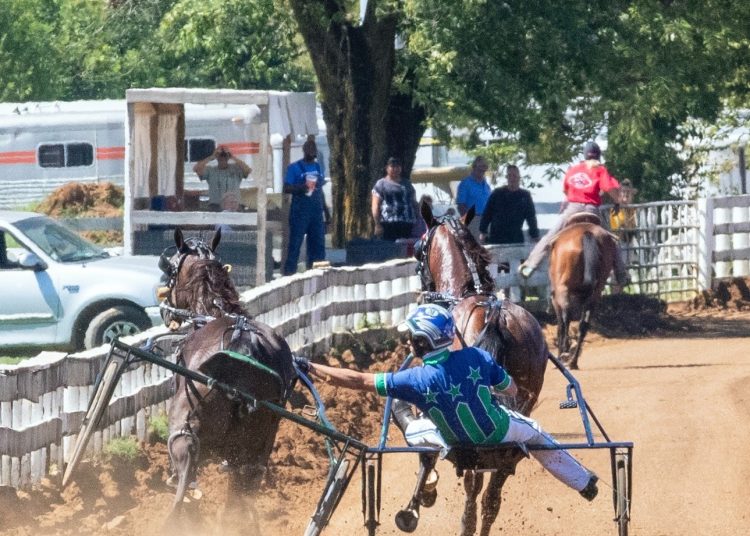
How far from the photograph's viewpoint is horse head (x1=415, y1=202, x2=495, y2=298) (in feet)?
33.1

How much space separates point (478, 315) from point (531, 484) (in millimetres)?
2406

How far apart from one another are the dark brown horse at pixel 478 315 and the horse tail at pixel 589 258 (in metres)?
7.02

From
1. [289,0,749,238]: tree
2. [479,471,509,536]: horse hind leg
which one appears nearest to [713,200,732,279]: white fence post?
[289,0,749,238]: tree

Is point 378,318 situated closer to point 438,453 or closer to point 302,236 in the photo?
point 302,236

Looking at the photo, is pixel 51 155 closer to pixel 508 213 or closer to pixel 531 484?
pixel 508 213

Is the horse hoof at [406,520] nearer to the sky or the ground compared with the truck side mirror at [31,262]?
nearer to the ground

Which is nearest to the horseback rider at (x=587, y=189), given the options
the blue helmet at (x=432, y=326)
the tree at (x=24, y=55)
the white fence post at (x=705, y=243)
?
the white fence post at (x=705, y=243)

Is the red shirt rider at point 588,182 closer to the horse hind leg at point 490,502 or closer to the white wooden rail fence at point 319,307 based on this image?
the white wooden rail fence at point 319,307

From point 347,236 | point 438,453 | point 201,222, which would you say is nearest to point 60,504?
point 438,453

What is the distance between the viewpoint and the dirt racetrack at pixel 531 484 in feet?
32.0

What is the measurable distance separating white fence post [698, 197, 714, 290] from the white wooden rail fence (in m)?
0.01

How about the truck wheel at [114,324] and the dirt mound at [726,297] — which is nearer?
the truck wheel at [114,324]

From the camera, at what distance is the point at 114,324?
1633 centimetres

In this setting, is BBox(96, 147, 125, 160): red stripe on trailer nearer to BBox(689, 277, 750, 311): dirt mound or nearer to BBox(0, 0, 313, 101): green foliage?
BBox(0, 0, 313, 101): green foliage
